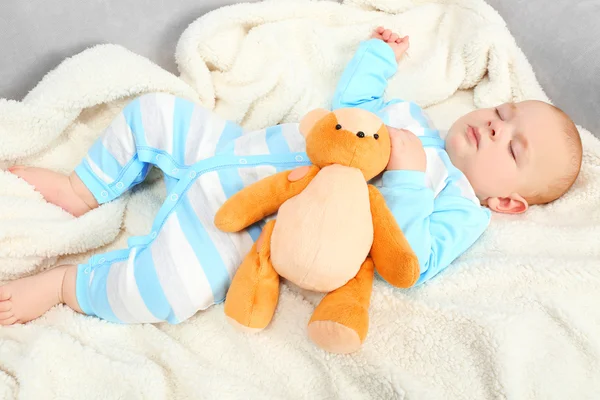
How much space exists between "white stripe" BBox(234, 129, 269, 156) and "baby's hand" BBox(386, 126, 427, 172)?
0.23 meters

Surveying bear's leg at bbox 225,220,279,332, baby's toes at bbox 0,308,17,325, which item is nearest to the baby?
baby's toes at bbox 0,308,17,325

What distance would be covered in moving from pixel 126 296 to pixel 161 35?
0.60 meters

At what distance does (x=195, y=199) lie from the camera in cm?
96

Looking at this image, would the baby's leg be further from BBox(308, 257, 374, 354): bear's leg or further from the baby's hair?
the baby's hair

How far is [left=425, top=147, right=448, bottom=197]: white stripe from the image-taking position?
1.00m

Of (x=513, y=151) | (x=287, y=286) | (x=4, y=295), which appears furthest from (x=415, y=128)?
(x=4, y=295)

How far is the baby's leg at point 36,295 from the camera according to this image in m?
0.91

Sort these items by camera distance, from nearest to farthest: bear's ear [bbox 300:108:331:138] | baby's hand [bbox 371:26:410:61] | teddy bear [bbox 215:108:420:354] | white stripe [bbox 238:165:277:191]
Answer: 1. teddy bear [bbox 215:108:420:354]
2. bear's ear [bbox 300:108:331:138]
3. white stripe [bbox 238:165:277:191]
4. baby's hand [bbox 371:26:410:61]

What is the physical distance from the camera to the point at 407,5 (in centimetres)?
136

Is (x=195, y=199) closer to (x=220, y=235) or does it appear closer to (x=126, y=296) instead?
(x=220, y=235)

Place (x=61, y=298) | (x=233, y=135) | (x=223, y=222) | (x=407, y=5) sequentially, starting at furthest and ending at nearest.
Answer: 1. (x=407, y=5)
2. (x=233, y=135)
3. (x=61, y=298)
4. (x=223, y=222)

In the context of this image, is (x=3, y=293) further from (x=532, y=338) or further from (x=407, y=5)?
(x=407, y=5)

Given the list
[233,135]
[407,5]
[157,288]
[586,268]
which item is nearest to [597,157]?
[586,268]

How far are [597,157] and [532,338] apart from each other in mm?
463
